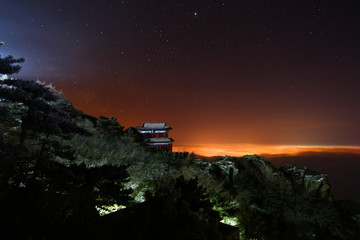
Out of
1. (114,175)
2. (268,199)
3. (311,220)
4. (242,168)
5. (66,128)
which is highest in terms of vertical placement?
(66,128)

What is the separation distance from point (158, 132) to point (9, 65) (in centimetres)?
2198

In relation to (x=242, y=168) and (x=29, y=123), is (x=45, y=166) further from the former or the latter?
(x=242, y=168)

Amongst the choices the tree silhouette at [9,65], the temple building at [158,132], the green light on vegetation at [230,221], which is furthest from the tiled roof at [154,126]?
the tree silhouette at [9,65]

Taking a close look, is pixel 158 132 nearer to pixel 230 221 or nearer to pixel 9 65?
pixel 230 221

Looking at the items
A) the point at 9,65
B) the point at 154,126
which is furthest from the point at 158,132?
the point at 9,65

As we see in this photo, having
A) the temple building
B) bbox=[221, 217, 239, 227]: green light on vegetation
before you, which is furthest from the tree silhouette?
the temple building

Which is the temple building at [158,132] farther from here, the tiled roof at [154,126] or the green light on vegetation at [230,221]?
the green light on vegetation at [230,221]

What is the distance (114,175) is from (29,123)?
349cm

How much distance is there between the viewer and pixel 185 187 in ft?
15.2

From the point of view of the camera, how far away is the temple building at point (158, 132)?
86.1 feet

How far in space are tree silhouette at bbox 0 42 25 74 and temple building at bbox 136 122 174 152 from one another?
21.0 metres

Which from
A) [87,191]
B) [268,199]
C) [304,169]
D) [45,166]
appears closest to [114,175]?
[87,191]

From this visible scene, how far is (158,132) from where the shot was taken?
27.0 metres

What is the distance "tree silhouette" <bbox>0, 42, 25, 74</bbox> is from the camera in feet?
17.2
